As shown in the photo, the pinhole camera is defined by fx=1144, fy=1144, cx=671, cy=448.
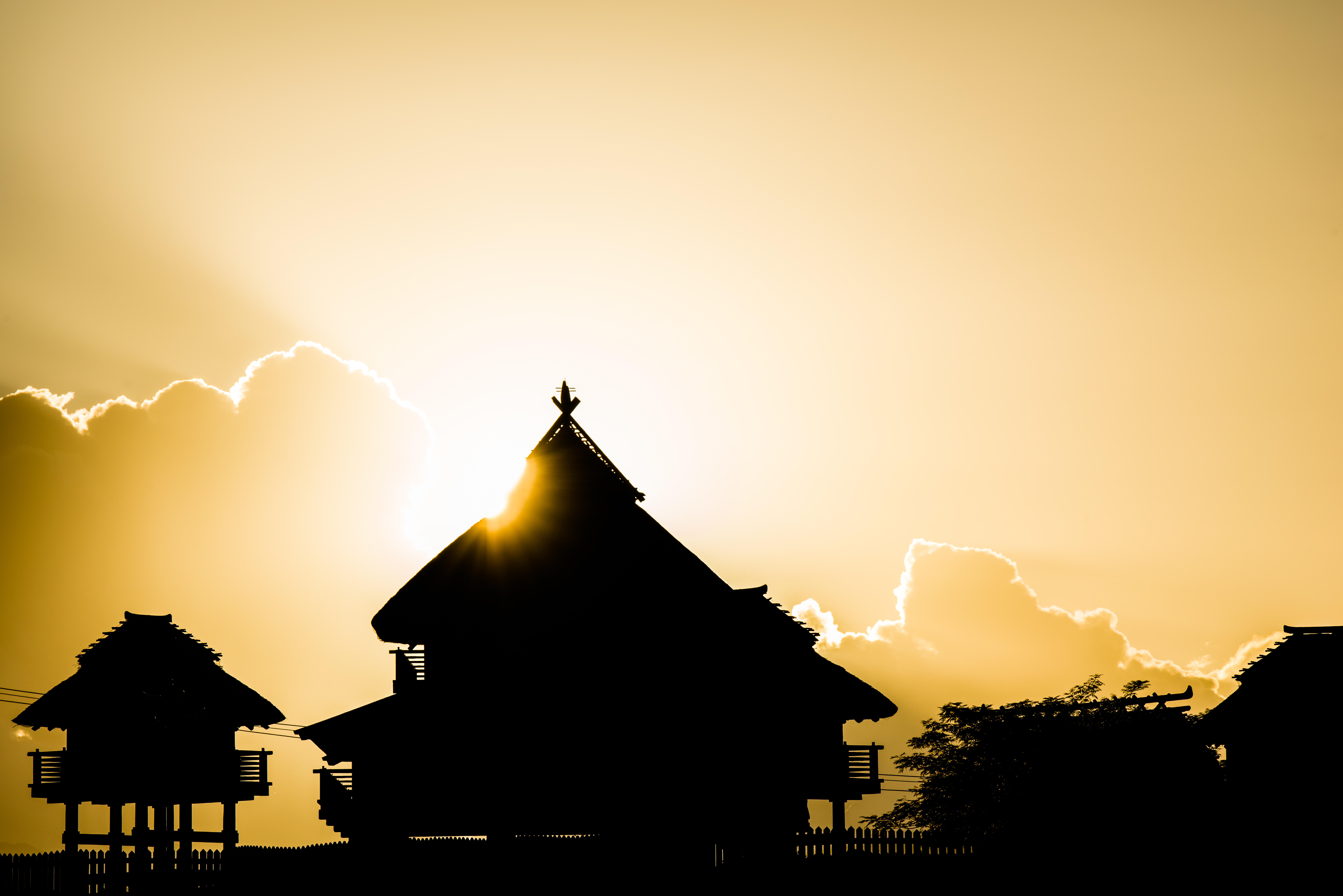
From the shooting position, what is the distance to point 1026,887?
23.5 meters

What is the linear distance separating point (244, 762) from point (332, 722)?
1393cm

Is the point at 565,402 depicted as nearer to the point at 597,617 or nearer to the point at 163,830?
the point at 597,617

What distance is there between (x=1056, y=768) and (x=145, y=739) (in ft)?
92.8

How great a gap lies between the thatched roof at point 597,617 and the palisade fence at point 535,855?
10.9 ft

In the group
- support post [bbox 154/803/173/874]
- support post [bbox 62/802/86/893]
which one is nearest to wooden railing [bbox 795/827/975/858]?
support post [bbox 62/802/86/893]

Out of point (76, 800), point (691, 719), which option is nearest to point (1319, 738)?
point (691, 719)

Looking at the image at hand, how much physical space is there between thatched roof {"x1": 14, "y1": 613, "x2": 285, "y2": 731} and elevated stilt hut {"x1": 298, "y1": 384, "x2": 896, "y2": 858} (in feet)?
42.1

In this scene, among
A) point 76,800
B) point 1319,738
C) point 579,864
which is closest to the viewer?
point 579,864

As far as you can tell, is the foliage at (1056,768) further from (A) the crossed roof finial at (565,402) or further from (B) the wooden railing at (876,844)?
(A) the crossed roof finial at (565,402)

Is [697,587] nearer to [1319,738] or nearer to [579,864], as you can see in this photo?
[579,864]

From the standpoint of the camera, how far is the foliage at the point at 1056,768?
87.8 ft

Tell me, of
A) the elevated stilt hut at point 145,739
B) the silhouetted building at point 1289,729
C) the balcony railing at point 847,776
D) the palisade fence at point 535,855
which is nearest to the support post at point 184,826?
the elevated stilt hut at point 145,739

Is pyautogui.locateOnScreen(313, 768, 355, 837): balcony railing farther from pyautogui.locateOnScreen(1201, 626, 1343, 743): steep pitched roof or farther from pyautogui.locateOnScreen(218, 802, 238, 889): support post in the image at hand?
pyautogui.locateOnScreen(1201, 626, 1343, 743): steep pitched roof

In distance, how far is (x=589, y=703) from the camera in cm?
2634
